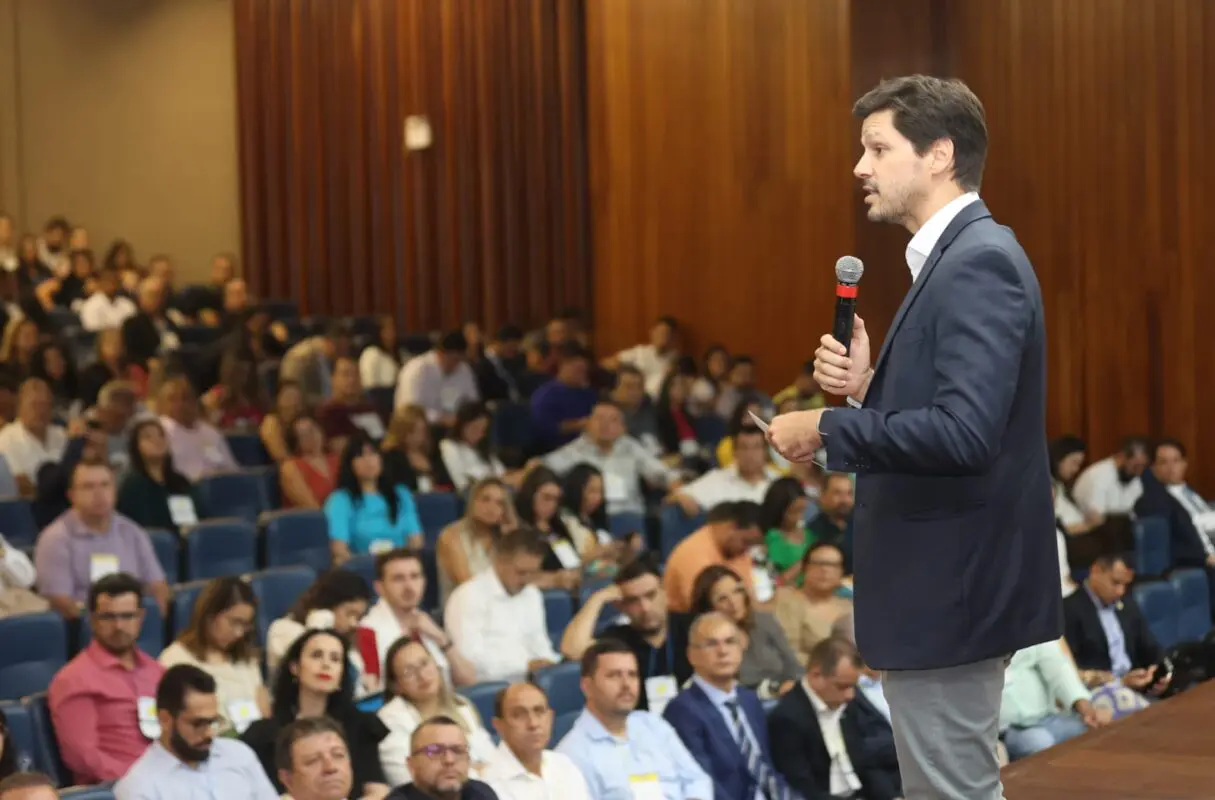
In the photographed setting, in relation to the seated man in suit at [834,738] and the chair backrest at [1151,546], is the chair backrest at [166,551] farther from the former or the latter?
the chair backrest at [1151,546]

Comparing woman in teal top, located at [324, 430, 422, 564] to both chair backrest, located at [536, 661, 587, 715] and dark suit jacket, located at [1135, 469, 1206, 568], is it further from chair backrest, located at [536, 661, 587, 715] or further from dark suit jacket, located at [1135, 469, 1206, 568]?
dark suit jacket, located at [1135, 469, 1206, 568]

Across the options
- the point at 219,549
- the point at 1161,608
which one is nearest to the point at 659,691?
the point at 219,549

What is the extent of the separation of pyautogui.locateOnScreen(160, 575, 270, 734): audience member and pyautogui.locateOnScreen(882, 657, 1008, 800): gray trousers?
10.3ft

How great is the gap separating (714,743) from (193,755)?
1.43m

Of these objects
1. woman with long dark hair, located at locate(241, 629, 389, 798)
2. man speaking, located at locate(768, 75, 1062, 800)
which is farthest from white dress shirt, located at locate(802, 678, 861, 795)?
man speaking, located at locate(768, 75, 1062, 800)

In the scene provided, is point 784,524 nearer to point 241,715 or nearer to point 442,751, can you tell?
point 241,715

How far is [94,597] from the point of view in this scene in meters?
4.58

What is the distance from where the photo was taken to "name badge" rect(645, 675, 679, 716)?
5.07 m

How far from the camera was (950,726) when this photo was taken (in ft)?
5.90

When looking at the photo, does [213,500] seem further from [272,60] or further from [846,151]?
[272,60]

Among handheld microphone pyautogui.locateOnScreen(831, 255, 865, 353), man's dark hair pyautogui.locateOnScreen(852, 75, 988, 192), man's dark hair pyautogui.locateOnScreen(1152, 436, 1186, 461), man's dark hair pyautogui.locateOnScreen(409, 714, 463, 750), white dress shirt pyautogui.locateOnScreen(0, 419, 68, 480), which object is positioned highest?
man's dark hair pyautogui.locateOnScreen(852, 75, 988, 192)

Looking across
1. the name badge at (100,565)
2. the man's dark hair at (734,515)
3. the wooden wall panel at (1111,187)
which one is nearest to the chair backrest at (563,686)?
the man's dark hair at (734,515)

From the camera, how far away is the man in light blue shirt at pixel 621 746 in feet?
14.5

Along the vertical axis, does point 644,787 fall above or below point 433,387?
below
